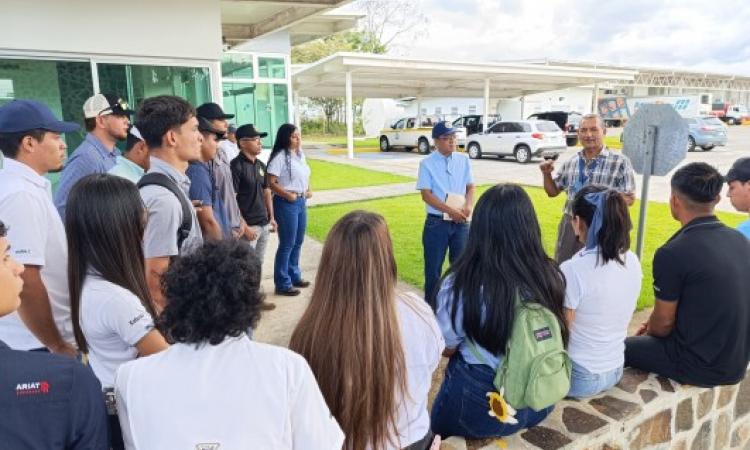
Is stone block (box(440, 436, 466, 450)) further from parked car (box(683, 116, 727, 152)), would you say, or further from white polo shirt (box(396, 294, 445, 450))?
parked car (box(683, 116, 727, 152))

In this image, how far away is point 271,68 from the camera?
13.0 metres

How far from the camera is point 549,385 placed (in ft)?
6.80

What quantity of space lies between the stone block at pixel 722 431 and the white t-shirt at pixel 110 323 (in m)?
3.58

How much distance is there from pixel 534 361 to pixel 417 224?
6550 mm

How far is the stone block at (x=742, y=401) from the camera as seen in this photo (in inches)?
134

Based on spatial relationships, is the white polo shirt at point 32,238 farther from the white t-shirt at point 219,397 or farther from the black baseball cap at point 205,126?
the black baseball cap at point 205,126

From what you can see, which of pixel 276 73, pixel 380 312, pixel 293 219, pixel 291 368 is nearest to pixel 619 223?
pixel 380 312

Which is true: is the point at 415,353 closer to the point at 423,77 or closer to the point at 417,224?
the point at 417,224

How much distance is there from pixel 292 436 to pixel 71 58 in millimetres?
6201

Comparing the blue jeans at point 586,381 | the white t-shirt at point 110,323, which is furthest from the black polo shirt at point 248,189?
the blue jeans at point 586,381

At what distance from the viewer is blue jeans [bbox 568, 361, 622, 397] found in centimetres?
266

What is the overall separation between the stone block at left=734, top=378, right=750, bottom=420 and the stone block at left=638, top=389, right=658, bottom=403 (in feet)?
3.52

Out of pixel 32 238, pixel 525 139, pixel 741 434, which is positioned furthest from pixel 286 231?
pixel 525 139

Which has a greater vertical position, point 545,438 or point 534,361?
point 534,361
